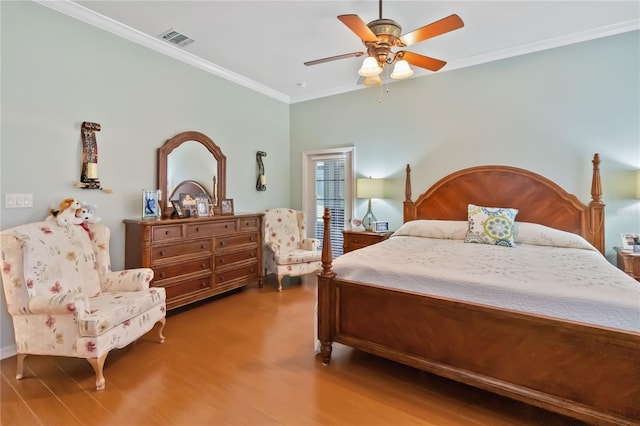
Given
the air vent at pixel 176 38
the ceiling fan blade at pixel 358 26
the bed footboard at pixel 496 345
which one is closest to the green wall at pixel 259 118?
the air vent at pixel 176 38

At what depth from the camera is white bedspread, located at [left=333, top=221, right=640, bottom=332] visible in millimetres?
1611

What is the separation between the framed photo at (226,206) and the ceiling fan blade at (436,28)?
276cm

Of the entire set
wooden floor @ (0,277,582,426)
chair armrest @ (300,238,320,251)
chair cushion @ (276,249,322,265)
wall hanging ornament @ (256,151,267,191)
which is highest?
wall hanging ornament @ (256,151,267,191)

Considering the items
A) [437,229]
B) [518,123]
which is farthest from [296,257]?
[518,123]

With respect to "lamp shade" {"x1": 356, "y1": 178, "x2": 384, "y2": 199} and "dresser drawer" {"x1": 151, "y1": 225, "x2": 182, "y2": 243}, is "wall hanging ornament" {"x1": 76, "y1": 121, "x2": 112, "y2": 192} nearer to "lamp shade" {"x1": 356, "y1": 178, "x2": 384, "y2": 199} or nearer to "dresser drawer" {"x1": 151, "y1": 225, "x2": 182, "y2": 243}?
"dresser drawer" {"x1": 151, "y1": 225, "x2": 182, "y2": 243}

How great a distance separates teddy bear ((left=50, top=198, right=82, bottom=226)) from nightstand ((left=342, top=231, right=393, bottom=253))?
3.00 metres

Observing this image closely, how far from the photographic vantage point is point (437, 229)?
3605 millimetres

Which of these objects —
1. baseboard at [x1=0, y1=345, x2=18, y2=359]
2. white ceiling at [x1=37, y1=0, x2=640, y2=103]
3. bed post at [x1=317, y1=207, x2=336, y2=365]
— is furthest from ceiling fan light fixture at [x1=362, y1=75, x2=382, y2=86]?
baseboard at [x1=0, y1=345, x2=18, y2=359]

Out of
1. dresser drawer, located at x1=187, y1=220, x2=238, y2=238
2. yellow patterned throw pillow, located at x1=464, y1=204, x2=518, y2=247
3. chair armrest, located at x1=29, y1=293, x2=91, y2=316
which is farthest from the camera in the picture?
dresser drawer, located at x1=187, y1=220, x2=238, y2=238

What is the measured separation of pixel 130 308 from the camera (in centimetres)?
235

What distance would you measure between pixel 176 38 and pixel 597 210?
4667 mm

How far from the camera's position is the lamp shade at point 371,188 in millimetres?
4398

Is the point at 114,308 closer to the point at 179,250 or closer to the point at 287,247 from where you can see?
the point at 179,250

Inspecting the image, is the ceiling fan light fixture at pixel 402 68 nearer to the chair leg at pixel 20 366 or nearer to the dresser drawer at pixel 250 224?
the dresser drawer at pixel 250 224
